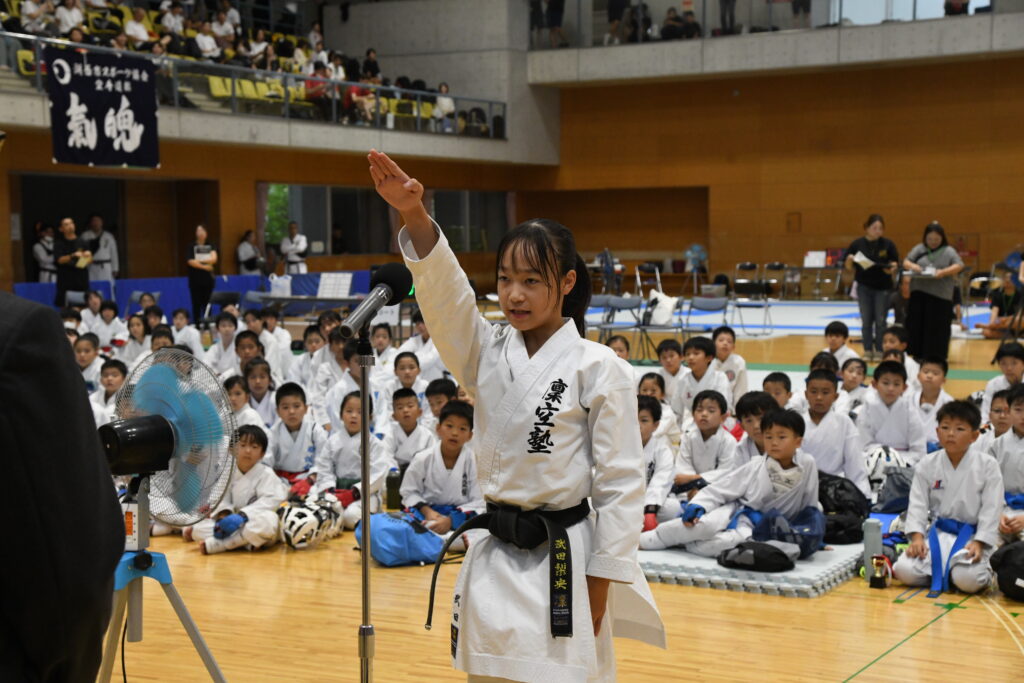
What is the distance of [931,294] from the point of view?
13141 mm

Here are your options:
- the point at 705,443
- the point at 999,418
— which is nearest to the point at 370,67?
the point at 705,443

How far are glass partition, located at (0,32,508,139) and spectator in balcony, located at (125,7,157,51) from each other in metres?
0.90

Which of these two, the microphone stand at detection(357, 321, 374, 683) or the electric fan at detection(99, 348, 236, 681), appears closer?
the electric fan at detection(99, 348, 236, 681)

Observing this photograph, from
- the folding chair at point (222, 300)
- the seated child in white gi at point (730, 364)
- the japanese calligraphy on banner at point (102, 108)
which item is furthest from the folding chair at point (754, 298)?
the japanese calligraphy on banner at point (102, 108)

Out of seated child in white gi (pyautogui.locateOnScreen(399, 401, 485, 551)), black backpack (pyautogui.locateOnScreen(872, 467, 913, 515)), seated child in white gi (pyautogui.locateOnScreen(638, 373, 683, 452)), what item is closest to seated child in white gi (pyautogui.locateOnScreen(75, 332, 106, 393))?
seated child in white gi (pyautogui.locateOnScreen(399, 401, 485, 551))

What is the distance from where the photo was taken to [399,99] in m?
22.2

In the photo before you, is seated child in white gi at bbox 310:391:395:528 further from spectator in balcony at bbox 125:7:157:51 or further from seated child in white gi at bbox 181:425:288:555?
Answer: spectator in balcony at bbox 125:7:157:51

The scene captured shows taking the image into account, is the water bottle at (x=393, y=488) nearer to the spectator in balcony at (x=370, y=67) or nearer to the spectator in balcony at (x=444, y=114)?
the spectator in balcony at (x=444, y=114)

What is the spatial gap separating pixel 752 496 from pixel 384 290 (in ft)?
12.9

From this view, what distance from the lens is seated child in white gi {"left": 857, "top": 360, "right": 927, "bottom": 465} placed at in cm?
852

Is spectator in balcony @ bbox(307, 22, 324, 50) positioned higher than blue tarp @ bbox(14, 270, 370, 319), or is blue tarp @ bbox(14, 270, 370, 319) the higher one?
spectator in balcony @ bbox(307, 22, 324, 50)

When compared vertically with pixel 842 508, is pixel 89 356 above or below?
above

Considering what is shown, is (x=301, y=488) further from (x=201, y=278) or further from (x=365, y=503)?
(x=201, y=278)

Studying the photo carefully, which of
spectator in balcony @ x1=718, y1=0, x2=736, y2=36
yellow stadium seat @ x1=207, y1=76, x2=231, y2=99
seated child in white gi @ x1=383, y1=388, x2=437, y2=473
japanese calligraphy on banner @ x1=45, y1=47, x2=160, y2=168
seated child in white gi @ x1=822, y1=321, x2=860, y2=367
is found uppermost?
spectator in balcony @ x1=718, y1=0, x2=736, y2=36
